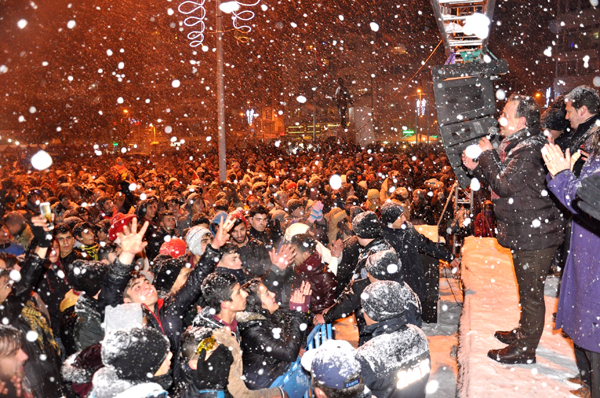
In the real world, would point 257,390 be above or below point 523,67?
above

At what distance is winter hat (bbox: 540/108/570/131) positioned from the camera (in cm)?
498

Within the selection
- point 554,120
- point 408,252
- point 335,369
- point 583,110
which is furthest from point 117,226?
point 583,110

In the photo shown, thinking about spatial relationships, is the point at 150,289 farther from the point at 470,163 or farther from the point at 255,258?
the point at 470,163

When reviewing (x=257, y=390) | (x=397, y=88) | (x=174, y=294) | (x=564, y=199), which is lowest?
(x=397, y=88)

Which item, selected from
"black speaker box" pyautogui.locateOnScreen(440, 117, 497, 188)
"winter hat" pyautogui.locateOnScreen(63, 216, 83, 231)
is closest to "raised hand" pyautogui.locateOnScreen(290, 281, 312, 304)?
"black speaker box" pyautogui.locateOnScreen(440, 117, 497, 188)

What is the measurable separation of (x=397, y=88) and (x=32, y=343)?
154ft

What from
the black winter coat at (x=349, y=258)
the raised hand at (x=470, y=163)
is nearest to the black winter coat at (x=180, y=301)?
the raised hand at (x=470, y=163)

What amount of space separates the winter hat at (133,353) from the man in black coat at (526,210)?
8.30 ft

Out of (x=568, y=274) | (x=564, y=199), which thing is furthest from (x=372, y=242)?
(x=564, y=199)

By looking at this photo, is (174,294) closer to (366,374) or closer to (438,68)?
(366,374)

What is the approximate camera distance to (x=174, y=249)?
19.2 ft

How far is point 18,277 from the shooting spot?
11.8ft

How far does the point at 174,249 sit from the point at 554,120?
14.2 feet

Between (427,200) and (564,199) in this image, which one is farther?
(427,200)
